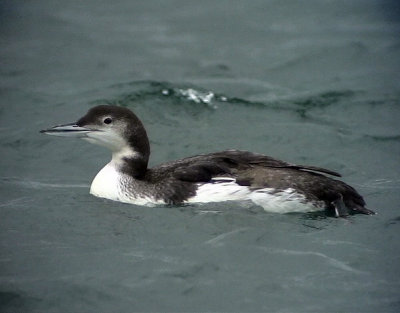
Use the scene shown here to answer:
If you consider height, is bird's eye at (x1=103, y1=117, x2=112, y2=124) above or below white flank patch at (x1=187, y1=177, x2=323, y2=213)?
above

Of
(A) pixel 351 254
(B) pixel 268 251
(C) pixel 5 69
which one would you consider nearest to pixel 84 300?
(B) pixel 268 251

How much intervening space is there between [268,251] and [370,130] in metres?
4.07

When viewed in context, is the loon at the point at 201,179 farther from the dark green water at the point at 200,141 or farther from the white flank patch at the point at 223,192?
the dark green water at the point at 200,141

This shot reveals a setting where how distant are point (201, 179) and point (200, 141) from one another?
7.17 ft

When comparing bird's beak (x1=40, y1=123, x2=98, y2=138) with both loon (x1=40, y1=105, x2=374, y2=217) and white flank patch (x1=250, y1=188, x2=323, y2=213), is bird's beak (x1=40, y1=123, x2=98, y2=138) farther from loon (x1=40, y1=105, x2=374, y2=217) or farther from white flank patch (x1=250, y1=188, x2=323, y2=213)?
white flank patch (x1=250, y1=188, x2=323, y2=213)

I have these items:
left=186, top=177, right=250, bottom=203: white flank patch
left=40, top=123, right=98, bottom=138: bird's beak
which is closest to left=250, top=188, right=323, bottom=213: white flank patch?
left=186, top=177, right=250, bottom=203: white flank patch

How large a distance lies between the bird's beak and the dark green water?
0.72 meters

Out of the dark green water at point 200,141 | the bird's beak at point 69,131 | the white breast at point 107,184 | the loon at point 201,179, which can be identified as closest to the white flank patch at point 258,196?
the loon at point 201,179

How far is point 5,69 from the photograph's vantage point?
41.5 ft

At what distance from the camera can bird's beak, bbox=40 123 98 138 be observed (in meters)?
Answer: 8.64

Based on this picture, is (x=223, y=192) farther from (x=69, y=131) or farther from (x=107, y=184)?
(x=69, y=131)

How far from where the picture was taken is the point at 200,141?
1062 centimetres

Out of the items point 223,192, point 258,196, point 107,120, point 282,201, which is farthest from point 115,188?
point 282,201

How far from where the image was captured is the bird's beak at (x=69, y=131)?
8.64 meters
